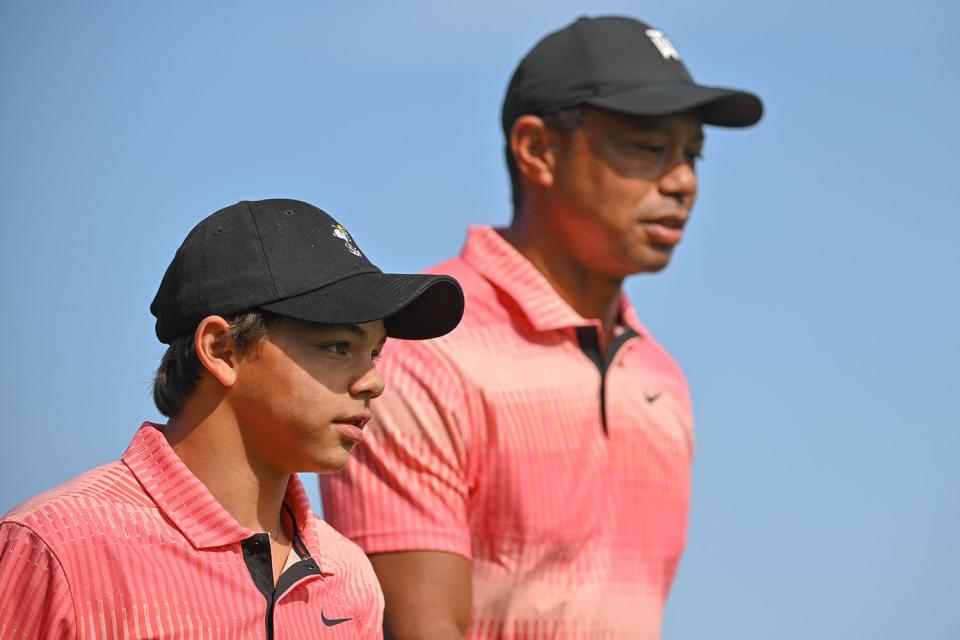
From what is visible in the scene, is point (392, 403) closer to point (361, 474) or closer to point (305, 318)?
point (361, 474)

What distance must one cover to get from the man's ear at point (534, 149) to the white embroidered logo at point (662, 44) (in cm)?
46

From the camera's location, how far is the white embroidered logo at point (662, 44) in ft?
19.4

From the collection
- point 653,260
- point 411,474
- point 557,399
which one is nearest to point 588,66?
point 653,260

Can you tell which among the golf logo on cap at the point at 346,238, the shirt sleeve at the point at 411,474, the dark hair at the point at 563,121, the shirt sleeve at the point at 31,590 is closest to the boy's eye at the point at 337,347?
the golf logo on cap at the point at 346,238

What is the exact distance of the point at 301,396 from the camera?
155 inches

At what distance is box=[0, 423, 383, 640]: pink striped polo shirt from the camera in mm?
3602

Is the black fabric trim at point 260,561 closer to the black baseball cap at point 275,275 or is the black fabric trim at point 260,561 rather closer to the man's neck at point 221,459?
the man's neck at point 221,459

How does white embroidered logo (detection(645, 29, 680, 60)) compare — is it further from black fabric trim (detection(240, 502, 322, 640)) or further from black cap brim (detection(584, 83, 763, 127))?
black fabric trim (detection(240, 502, 322, 640))

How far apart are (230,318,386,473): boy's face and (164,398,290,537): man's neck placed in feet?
0.09

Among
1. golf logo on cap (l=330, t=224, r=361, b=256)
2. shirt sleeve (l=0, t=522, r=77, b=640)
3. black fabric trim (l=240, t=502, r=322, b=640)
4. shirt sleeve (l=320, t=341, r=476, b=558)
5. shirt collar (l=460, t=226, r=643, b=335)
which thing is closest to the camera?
shirt sleeve (l=0, t=522, r=77, b=640)

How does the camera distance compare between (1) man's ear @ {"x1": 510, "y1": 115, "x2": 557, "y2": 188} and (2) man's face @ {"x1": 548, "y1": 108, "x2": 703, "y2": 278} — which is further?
(1) man's ear @ {"x1": 510, "y1": 115, "x2": 557, "y2": 188}

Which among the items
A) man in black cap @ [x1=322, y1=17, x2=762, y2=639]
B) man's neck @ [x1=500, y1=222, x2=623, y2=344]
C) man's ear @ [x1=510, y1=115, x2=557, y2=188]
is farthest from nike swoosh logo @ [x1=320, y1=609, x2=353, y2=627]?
man's ear @ [x1=510, y1=115, x2=557, y2=188]

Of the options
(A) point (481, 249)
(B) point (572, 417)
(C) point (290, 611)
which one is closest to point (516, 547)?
(B) point (572, 417)

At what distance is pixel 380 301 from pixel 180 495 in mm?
559
